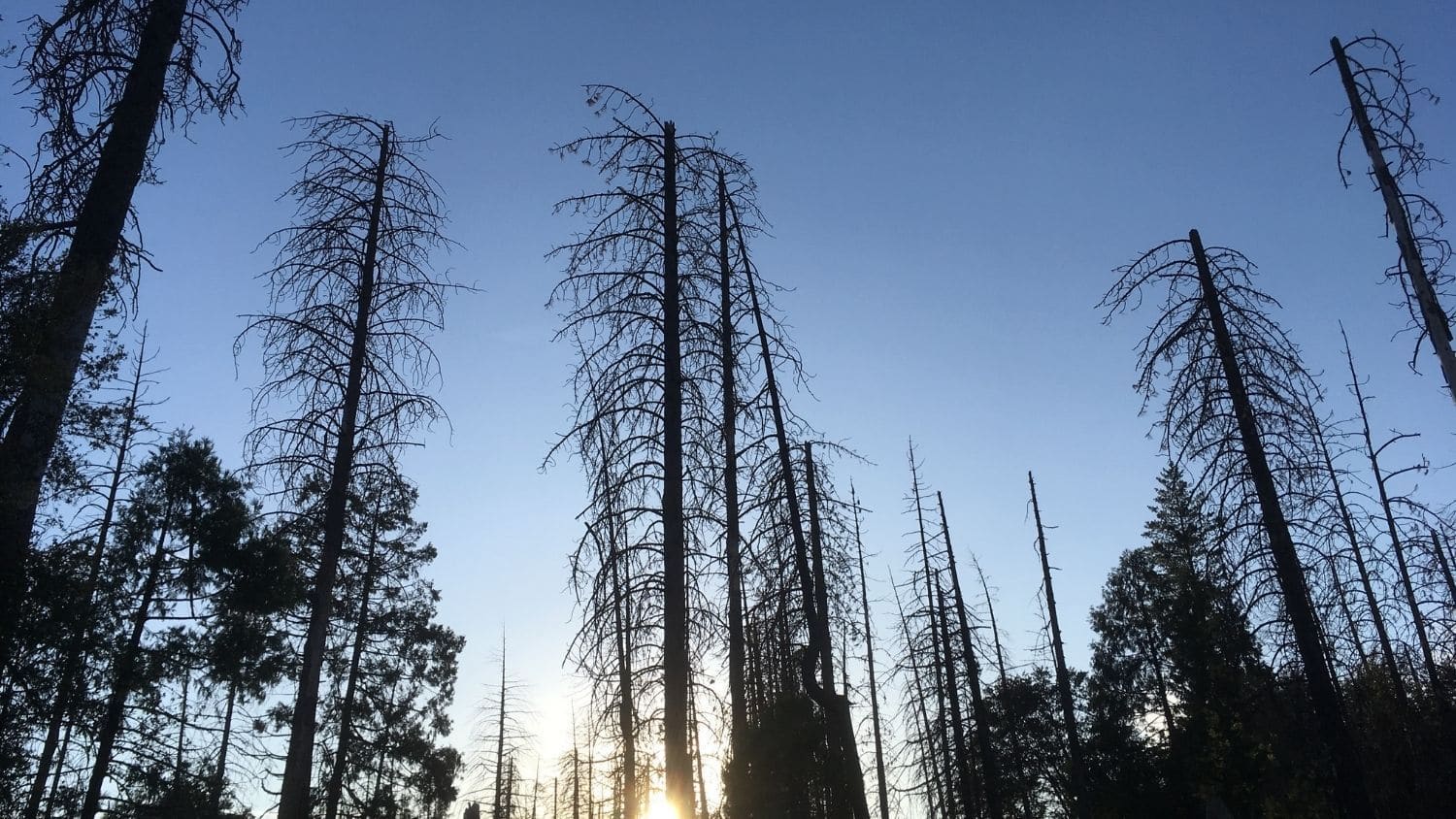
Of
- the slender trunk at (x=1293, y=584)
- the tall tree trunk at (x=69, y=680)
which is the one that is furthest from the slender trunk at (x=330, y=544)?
the slender trunk at (x=1293, y=584)

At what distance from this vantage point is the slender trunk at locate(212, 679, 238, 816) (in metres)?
16.7

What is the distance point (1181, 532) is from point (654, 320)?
27.8 meters

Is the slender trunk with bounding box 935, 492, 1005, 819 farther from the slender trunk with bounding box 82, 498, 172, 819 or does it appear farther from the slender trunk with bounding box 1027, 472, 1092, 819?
the slender trunk with bounding box 82, 498, 172, 819

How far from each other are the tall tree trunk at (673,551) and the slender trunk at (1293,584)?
355 inches

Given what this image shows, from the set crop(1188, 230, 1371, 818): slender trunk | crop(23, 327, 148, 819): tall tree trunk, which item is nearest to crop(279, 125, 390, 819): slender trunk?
crop(23, 327, 148, 819): tall tree trunk

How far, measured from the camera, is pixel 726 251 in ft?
50.3

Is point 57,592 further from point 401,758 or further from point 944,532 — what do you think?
point 944,532

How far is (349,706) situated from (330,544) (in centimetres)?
1255

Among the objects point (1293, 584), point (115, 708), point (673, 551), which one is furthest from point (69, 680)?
point (1293, 584)

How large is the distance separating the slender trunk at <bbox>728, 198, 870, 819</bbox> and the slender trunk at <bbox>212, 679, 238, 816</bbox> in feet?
37.5

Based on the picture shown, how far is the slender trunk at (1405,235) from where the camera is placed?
9219 mm

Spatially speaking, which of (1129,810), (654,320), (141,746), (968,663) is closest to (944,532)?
(968,663)

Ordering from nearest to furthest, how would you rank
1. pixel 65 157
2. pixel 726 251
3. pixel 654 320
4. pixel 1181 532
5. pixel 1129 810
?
pixel 65 157 < pixel 654 320 < pixel 726 251 < pixel 1129 810 < pixel 1181 532

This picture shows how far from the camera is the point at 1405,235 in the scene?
9750mm
